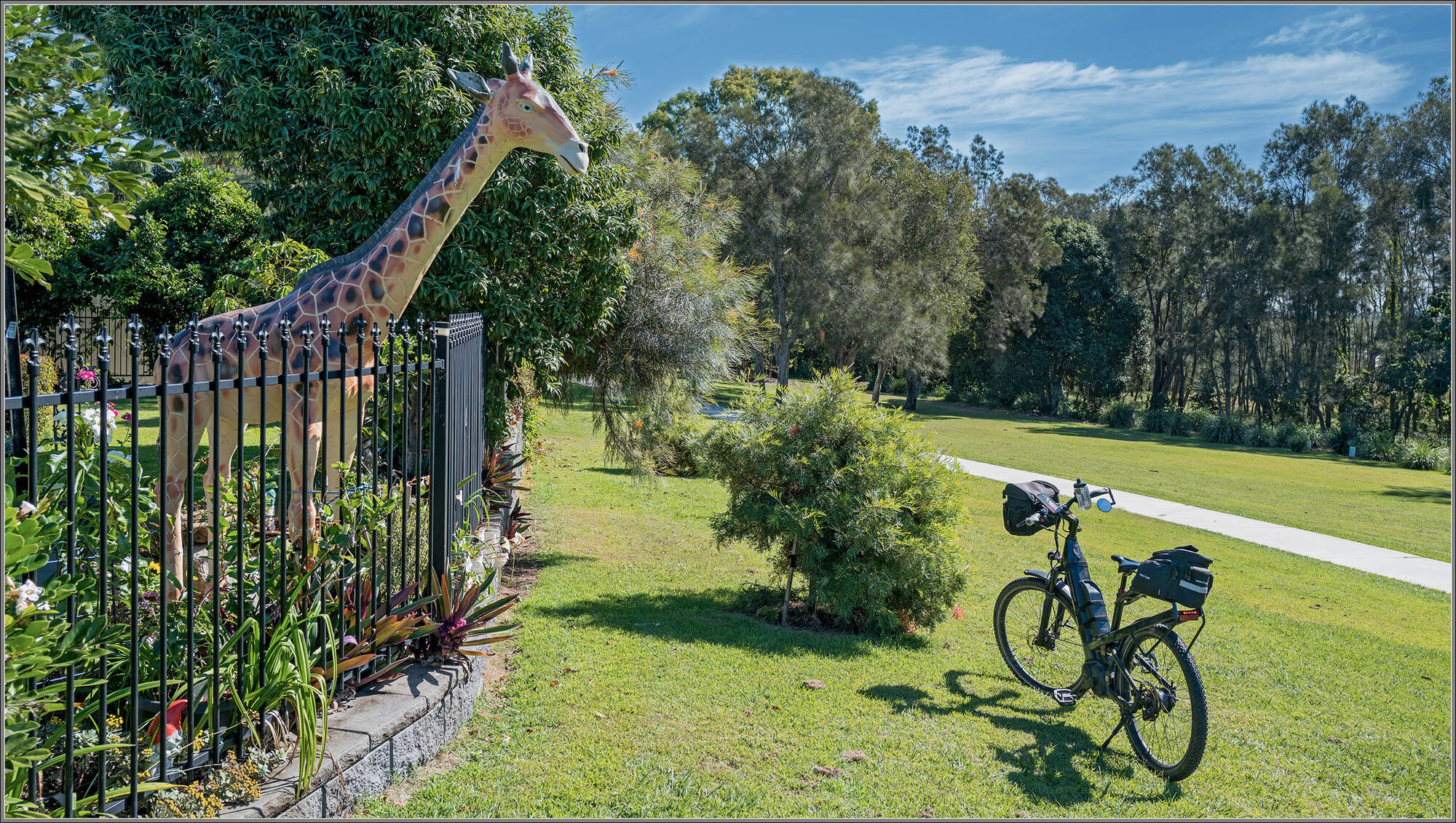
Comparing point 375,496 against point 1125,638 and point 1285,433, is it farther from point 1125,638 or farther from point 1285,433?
point 1285,433

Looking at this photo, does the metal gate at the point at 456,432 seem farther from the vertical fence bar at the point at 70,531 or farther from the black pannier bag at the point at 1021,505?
the black pannier bag at the point at 1021,505

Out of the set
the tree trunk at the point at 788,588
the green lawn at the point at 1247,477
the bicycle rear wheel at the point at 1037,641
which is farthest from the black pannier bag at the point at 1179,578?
the tree trunk at the point at 788,588

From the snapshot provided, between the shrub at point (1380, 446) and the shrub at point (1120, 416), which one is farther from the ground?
the shrub at point (1120, 416)

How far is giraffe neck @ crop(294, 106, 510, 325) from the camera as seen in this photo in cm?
512

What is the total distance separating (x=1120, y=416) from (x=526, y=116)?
4052cm

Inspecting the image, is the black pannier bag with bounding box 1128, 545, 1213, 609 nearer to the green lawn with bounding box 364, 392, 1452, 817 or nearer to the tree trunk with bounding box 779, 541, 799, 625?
the green lawn with bounding box 364, 392, 1452, 817

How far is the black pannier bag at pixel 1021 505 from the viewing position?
5.40 meters

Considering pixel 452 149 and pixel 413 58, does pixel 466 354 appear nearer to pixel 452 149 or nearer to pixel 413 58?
pixel 452 149

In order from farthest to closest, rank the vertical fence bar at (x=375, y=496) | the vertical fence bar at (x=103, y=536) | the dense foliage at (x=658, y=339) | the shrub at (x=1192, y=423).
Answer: the shrub at (x=1192, y=423), the dense foliage at (x=658, y=339), the vertical fence bar at (x=375, y=496), the vertical fence bar at (x=103, y=536)

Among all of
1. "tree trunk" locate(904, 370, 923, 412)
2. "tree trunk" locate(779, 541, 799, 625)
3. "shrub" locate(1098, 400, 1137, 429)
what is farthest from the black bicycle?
Result: "shrub" locate(1098, 400, 1137, 429)

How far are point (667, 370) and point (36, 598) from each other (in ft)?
23.5

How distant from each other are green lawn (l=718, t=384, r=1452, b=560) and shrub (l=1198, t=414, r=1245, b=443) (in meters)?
1.39

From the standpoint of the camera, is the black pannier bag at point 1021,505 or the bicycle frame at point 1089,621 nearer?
the bicycle frame at point 1089,621

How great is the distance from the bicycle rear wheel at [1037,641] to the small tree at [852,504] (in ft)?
1.86
